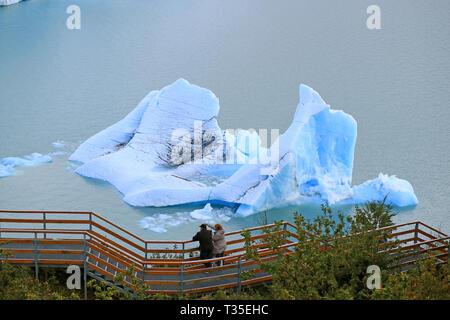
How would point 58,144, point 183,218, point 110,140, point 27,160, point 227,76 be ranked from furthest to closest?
point 227,76 → point 58,144 → point 27,160 → point 110,140 → point 183,218

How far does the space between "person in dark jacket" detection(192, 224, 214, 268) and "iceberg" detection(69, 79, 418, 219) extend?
8.72m

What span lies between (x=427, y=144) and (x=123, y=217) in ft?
47.2

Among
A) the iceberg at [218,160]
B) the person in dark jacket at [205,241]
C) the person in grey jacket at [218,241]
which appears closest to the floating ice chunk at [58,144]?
the iceberg at [218,160]

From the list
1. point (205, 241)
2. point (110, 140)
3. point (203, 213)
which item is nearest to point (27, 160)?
point (110, 140)

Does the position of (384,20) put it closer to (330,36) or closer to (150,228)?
(330,36)

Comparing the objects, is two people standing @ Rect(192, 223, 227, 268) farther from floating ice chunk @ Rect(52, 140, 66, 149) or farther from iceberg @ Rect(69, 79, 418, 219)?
floating ice chunk @ Rect(52, 140, 66, 149)

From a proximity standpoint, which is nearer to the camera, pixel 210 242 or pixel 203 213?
pixel 210 242

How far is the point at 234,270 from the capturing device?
13.1m

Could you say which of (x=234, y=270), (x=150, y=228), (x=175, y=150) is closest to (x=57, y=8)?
(x=175, y=150)

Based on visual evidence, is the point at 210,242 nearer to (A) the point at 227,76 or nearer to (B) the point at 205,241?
(B) the point at 205,241

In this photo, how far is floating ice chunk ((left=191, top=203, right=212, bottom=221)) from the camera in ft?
72.1

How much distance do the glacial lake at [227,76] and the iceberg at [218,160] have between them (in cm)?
58

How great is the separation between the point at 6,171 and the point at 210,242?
1436 centimetres

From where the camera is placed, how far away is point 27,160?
26344mm
